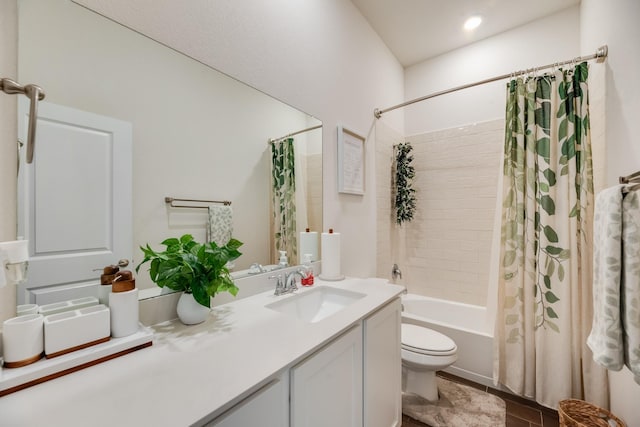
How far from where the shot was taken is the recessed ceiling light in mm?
2145

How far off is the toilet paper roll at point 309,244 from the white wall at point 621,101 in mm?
1577

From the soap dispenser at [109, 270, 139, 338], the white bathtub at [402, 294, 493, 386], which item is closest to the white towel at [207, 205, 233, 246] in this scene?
the soap dispenser at [109, 270, 139, 338]

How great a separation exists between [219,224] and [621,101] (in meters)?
2.12

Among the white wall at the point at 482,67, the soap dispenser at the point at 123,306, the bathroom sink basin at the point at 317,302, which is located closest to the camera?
the soap dispenser at the point at 123,306

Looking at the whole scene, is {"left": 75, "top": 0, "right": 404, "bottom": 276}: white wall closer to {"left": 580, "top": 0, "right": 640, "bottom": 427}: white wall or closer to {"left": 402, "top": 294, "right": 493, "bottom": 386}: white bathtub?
{"left": 402, "top": 294, "right": 493, "bottom": 386}: white bathtub

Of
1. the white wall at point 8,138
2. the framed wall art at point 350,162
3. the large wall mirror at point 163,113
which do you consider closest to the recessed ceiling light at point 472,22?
the framed wall art at point 350,162

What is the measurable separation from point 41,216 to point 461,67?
316 centimetres

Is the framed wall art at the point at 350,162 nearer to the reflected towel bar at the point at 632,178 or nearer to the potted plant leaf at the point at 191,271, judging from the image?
the potted plant leaf at the point at 191,271

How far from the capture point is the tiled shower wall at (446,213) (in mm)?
2391

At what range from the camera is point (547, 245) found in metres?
1.71

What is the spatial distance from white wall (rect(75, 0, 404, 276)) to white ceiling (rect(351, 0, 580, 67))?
0.13m

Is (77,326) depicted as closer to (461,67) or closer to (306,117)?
(306,117)

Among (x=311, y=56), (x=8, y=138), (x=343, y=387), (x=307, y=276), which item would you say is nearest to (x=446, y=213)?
(x=307, y=276)

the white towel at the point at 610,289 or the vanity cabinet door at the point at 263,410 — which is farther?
the white towel at the point at 610,289
